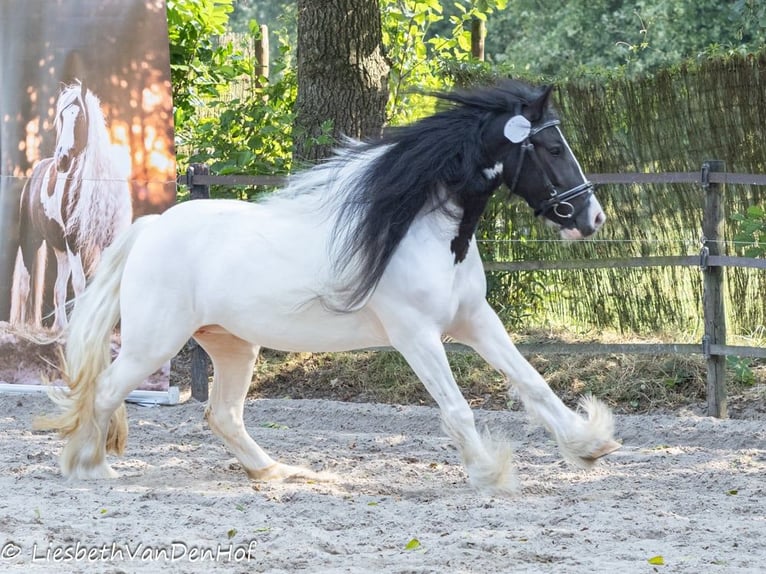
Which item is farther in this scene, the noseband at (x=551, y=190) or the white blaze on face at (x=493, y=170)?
the white blaze on face at (x=493, y=170)

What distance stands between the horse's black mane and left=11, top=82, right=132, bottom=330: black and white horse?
9.06ft

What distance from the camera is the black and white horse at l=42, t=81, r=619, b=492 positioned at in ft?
14.8

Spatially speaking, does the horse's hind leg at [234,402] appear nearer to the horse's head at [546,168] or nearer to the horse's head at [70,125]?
the horse's head at [546,168]

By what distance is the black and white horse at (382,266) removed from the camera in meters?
4.50

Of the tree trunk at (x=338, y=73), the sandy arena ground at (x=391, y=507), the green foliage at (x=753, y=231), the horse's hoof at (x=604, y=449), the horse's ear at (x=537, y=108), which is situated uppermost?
the tree trunk at (x=338, y=73)

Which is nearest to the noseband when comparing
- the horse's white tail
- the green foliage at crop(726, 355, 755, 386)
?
the horse's white tail

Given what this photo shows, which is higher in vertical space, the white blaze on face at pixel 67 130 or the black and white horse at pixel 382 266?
the white blaze on face at pixel 67 130

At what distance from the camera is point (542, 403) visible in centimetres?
460

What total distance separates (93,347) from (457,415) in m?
1.73

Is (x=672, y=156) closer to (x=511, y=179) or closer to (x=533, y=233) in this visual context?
(x=533, y=233)

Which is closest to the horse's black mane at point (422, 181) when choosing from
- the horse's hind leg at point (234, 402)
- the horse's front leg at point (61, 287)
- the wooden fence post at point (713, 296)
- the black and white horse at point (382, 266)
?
the black and white horse at point (382, 266)

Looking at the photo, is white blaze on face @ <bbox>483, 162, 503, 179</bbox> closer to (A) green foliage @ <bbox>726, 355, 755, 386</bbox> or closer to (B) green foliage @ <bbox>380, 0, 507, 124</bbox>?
(A) green foliage @ <bbox>726, 355, 755, 386</bbox>

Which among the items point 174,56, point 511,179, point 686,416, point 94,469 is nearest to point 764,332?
point 686,416

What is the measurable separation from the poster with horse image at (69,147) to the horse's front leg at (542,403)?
9.59ft
